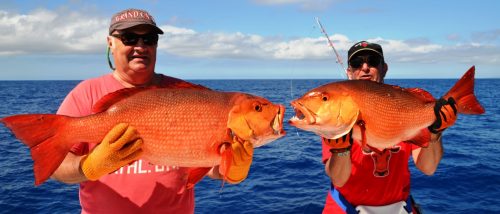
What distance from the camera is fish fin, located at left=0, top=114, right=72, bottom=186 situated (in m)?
2.54

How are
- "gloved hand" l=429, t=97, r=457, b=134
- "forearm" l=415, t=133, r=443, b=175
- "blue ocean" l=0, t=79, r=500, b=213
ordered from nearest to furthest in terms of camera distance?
"gloved hand" l=429, t=97, r=457, b=134, "forearm" l=415, t=133, r=443, b=175, "blue ocean" l=0, t=79, r=500, b=213

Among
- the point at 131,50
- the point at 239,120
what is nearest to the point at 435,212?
the point at 239,120

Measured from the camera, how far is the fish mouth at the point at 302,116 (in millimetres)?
3102

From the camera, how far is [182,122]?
112 inches

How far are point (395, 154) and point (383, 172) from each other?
304mm

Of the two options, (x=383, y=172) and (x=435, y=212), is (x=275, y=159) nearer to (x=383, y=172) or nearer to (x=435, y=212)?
(x=435, y=212)

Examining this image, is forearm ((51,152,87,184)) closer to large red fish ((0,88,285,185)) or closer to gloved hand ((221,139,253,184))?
large red fish ((0,88,285,185))

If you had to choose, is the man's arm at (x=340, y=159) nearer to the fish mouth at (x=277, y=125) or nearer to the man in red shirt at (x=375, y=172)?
the man in red shirt at (x=375, y=172)

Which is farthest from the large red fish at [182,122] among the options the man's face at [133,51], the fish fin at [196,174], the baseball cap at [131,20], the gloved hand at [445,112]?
the gloved hand at [445,112]

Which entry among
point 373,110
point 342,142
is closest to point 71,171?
point 342,142

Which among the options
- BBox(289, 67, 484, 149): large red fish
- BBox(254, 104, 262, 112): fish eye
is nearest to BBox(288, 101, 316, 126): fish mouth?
BBox(289, 67, 484, 149): large red fish

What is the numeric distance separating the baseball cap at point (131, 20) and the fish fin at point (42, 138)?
3.05ft

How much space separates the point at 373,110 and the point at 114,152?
7.49ft

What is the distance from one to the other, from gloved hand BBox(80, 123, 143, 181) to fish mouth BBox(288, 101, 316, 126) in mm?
1266
